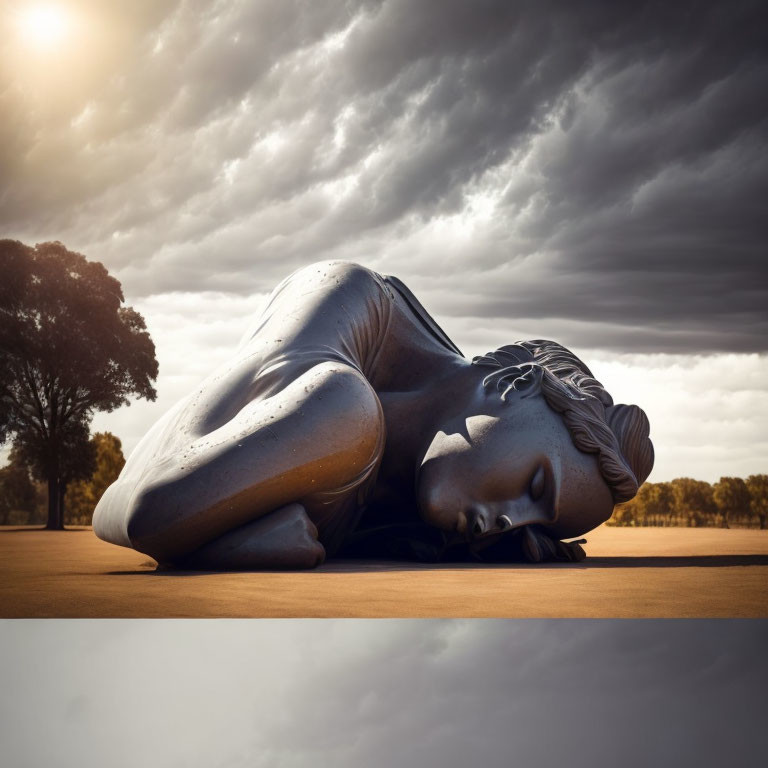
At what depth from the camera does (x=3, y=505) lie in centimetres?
786

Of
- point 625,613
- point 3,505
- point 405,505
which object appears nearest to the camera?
point 625,613

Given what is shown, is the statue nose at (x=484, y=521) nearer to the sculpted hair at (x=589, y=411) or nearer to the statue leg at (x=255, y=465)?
the sculpted hair at (x=589, y=411)

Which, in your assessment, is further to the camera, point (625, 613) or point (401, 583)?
point (401, 583)

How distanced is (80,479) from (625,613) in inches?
285

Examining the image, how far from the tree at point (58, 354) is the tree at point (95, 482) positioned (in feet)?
3.15

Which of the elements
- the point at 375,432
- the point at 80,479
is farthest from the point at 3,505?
the point at 375,432

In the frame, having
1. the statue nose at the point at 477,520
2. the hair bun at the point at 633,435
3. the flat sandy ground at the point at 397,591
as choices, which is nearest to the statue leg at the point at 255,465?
the flat sandy ground at the point at 397,591

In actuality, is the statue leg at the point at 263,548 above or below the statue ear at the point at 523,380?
below

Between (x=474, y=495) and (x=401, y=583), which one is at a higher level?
(x=474, y=495)

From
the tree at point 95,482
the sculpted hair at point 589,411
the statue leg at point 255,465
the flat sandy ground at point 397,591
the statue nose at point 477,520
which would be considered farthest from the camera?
the tree at point 95,482

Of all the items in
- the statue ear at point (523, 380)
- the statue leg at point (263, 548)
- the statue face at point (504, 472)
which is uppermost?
the statue ear at point (523, 380)

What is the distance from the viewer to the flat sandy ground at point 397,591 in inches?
105

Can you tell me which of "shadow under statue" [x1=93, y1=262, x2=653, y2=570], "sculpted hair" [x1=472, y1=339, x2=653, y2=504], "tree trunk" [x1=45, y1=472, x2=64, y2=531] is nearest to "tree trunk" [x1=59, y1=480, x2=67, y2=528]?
"tree trunk" [x1=45, y1=472, x2=64, y2=531]

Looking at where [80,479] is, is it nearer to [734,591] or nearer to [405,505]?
[405,505]
